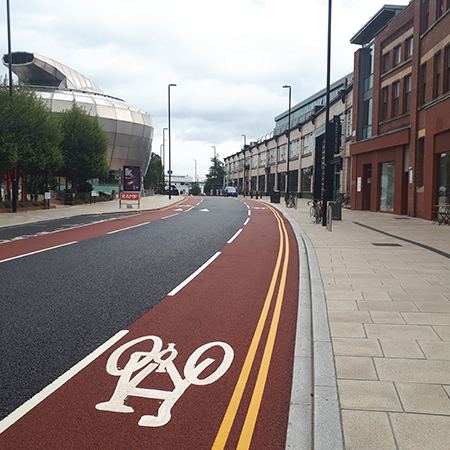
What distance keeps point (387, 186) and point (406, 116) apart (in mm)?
4814

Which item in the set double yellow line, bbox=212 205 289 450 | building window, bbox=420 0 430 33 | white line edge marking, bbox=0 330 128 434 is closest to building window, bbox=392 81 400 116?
building window, bbox=420 0 430 33

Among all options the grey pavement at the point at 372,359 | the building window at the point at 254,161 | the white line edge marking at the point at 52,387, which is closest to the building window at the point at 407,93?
the grey pavement at the point at 372,359

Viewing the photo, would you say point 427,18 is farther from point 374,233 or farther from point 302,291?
point 302,291

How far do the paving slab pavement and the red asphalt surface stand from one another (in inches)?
15.8

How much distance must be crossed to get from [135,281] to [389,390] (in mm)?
5550

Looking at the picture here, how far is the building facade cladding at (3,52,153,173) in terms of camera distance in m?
69.4

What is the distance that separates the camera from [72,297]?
7148mm

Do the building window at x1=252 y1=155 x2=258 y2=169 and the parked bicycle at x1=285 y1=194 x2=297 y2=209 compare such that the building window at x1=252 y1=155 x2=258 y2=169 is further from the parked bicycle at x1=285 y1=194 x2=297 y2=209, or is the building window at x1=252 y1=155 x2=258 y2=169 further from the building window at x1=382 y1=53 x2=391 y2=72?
the building window at x1=382 y1=53 x2=391 y2=72

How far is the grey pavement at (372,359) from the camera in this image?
3.27m

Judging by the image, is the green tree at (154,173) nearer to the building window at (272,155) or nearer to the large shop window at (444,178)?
the building window at (272,155)

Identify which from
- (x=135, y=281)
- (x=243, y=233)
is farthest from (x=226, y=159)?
(x=135, y=281)

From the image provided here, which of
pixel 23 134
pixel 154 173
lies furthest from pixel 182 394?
pixel 154 173

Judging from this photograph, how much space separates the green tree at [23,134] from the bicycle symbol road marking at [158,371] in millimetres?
23455

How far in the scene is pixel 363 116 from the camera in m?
33.6
